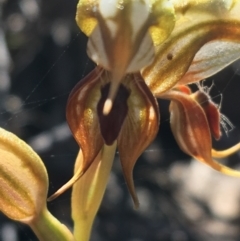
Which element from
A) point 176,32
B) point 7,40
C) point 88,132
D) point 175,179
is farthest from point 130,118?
point 175,179

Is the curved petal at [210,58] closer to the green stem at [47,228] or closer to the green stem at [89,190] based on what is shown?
the green stem at [89,190]

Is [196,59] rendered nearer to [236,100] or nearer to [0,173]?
[0,173]

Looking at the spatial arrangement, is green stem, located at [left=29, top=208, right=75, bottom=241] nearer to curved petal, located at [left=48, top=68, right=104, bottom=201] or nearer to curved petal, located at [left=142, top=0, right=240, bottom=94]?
curved petal, located at [left=48, top=68, right=104, bottom=201]

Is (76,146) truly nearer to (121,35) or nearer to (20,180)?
(20,180)

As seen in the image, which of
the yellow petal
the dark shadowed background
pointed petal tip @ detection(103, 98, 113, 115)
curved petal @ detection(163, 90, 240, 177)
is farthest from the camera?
the dark shadowed background

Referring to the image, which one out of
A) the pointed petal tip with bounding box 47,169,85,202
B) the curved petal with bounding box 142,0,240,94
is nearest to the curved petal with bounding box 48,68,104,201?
the pointed petal tip with bounding box 47,169,85,202

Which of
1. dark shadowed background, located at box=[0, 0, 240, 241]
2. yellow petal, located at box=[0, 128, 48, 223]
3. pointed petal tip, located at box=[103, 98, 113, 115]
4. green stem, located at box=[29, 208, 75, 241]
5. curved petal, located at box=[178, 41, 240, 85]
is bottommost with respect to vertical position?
dark shadowed background, located at box=[0, 0, 240, 241]

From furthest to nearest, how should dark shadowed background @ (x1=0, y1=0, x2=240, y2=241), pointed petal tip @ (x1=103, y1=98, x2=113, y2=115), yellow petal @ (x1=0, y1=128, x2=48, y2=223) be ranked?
dark shadowed background @ (x1=0, y1=0, x2=240, y2=241) → yellow petal @ (x1=0, y1=128, x2=48, y2=223) → pointed petal tip @ (x1=103, y1=98, x2=113, y2=115)

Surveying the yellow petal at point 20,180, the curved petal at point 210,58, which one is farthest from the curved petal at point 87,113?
the curved petal at point 210,58
